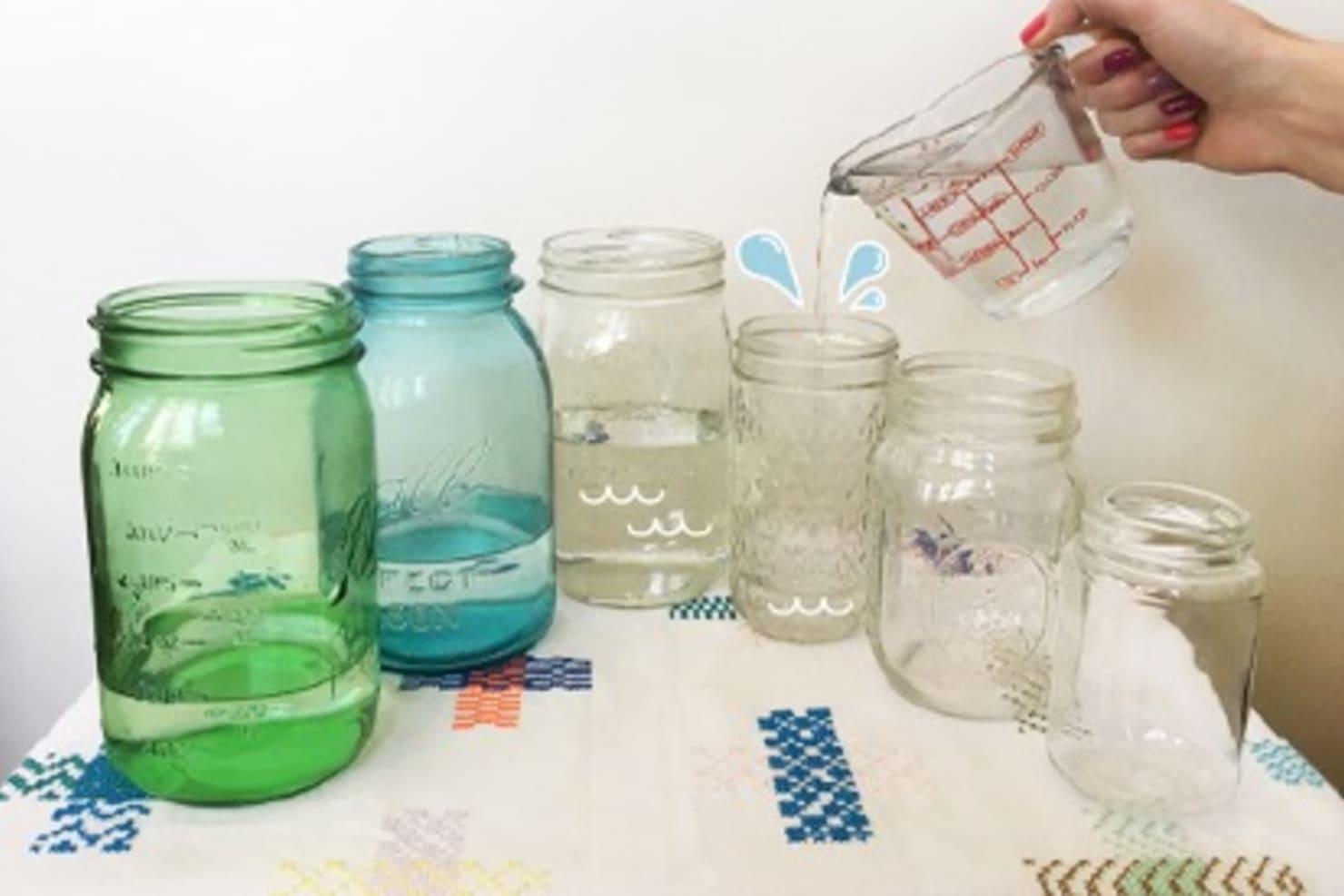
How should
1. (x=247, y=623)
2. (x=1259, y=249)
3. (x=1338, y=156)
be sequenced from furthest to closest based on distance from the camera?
(x=1259, y=249)
(x=1338, y=156)
(x=247, y=623)

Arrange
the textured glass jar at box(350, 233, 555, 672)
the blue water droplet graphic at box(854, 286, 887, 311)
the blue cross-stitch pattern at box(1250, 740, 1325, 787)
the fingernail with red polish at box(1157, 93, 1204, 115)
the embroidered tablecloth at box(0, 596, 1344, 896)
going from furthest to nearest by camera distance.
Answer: the blue water droplet graphic at box(854, 286, 887, 311)
the fingernail with red polish at box(1157, 93, 1204, 115)
the textured glass jar at box(350, 233, 555, 672)
the blue cross-stitch pattern at box(1250, 740, 1325, 787)
the embroidered tablecloth at box(0, 596, 1344, 896)

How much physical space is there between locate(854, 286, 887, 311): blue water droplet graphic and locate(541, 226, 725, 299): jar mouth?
0.13 m

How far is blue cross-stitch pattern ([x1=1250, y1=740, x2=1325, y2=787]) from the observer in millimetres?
842

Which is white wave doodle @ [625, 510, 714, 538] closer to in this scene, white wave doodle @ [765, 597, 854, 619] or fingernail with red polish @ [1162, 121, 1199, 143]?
white wave doodle @ [765, 597, 854, 619]

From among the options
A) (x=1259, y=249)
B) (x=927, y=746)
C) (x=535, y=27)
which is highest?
(x=535, y=27)

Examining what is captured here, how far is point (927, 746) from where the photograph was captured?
0.87m

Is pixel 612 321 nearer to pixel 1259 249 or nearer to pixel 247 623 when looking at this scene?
pixel 247 623

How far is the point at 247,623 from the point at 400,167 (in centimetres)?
41

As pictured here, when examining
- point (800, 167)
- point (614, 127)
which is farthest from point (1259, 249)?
point (614, 127)

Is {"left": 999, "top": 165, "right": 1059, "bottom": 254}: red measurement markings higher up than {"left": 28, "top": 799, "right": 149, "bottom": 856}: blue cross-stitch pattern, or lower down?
higher up

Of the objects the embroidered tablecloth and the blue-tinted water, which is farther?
the blue-tinted water

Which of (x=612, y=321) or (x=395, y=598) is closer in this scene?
(x=395, y=598)

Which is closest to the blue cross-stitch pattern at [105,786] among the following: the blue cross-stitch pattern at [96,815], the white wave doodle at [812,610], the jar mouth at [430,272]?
the blue cross-stitch pattern at [96,815]

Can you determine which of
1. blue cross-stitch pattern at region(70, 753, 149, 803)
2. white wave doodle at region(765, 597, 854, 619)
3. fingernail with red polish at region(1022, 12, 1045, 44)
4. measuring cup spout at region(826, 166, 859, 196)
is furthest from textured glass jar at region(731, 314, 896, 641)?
blue cross-stitch pattern at region(70, 753, 149, 803)
